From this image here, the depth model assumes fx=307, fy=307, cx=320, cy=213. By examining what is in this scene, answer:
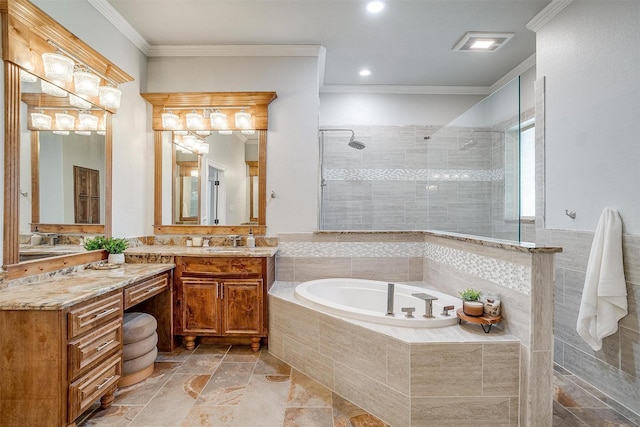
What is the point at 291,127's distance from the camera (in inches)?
124

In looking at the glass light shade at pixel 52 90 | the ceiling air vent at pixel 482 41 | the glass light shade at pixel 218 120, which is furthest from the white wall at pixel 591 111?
the glass light shade at pixel 52 90

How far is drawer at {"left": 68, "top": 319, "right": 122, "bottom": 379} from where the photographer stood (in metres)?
1.54

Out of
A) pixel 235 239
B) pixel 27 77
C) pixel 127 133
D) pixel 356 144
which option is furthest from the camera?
pixel 356 144

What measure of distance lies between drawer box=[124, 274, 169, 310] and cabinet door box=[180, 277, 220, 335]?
167 millimetres

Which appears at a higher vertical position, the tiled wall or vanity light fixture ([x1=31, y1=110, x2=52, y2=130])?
vanity light fixture ([x1=31, y1=110, x2=52, y2=130])

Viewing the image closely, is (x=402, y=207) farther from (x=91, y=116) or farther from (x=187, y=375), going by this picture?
(x=91, y=116)

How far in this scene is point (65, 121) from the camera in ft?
7.09

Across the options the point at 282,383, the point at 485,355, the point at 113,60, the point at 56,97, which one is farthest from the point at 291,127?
the point at 485,355

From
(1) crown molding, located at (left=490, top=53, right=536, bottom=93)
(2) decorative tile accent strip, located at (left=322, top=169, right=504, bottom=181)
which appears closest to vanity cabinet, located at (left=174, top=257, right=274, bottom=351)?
(2) decorative tile accent strip, located at (left=322, top=169, right=504, bottom=181)

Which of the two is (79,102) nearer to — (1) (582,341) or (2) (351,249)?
(2) (351,249)

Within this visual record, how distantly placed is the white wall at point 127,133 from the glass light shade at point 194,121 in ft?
1.51

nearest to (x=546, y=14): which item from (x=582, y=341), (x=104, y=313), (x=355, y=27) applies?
(x=355, y=27)

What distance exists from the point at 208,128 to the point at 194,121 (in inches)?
6.1

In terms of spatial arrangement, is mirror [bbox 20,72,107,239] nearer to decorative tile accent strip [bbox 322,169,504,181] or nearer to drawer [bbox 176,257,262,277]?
drawer [bbox 176,257,262,277]
